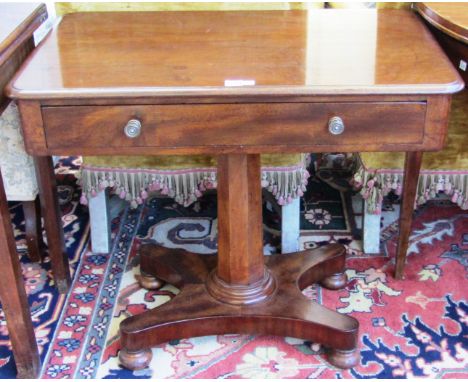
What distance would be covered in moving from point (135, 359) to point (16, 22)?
0.78 m

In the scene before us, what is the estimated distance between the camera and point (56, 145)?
1163 millimetres

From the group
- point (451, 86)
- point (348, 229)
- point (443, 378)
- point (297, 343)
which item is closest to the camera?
point (451, 86)

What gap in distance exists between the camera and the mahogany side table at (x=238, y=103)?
1131 mm

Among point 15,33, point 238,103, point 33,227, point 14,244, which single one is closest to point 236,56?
point 238,103

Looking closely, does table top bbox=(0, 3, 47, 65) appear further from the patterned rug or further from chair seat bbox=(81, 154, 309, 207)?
the patterned rug

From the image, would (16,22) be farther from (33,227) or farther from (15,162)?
(33,227)

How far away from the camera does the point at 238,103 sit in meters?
1.14

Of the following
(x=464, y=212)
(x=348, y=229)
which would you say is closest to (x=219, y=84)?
(x=348, y=229)

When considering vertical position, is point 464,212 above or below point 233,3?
below

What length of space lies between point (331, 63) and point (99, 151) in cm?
46

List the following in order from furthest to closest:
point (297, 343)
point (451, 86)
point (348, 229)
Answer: point (348, 229), point (297, 343), point (451, 86)

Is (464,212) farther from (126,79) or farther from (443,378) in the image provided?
(126,79)

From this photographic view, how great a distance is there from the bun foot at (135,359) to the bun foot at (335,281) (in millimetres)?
510

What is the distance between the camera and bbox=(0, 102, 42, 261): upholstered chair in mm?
1580
